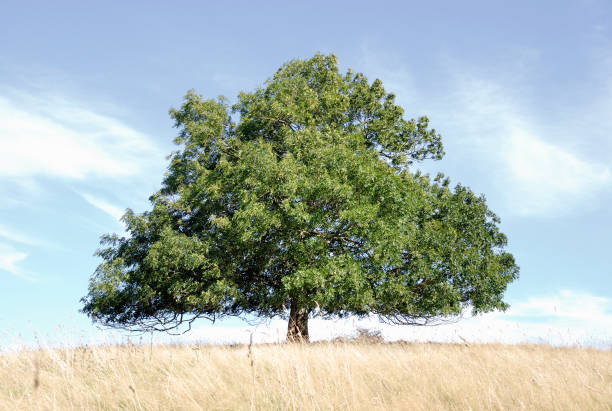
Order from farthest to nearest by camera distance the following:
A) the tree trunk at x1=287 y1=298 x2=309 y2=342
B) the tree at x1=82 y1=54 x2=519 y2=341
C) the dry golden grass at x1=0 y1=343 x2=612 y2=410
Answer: the tree trunk at x1=287 y1=298 x2=309 y2=342
the tree at x1=82 y1=54 x2=519 y2=341
the dry golden grass at x1=0 y1=343 x2=612 y2=410

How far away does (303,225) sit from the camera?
18062 millimetres

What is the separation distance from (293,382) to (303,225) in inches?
395

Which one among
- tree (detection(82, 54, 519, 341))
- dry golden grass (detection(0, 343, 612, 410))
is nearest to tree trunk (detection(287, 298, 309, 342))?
tree (detection(82, 54, 519, 341))

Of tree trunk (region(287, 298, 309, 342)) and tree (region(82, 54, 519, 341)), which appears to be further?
tree trunk (region(287, 298, 309, 342))

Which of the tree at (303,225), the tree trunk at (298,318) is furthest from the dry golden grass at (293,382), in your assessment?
the tree trunk at (298,318)

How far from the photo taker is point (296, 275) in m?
16.6

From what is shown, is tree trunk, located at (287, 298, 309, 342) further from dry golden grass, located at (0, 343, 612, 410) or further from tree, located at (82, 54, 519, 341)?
dry golden grass, located at (0, 343, 612, 410)

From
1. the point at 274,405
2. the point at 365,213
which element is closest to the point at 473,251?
the point at 365,213

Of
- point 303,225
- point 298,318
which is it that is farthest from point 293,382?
point 298,318

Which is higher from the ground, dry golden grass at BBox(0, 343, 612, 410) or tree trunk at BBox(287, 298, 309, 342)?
tree trunk at BBox(287, 298, 309, 342)

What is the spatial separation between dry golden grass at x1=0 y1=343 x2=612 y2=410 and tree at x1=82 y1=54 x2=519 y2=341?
6231 millimetres

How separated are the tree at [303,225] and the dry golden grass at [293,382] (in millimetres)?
6231

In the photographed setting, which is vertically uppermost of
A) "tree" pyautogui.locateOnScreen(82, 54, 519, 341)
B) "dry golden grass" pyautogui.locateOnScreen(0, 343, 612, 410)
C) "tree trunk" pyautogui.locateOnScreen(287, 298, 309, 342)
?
"tree" pyautogui.locateOnScreen(82, 54, 519, 341)

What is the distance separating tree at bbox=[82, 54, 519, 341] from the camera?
57.5 ft
